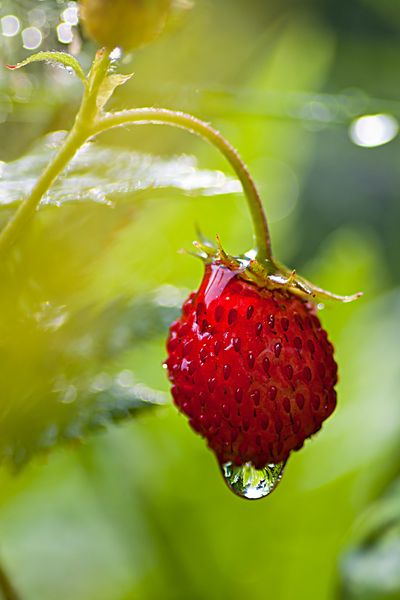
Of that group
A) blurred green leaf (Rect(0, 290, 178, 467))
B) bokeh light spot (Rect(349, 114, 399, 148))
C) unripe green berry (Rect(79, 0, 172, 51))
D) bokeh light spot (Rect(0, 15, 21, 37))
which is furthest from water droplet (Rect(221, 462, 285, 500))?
bokeh light spot (Rect(349, 114, 399, 148))

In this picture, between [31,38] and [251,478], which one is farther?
[31,38]

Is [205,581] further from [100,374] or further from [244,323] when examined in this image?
[244,323]

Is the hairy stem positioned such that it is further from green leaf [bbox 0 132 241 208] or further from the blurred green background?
green leaf [bbox 0 132 241 208]

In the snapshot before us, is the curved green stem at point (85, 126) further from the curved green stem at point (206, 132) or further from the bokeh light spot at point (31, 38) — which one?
the bokeh light spot at point (31, 38)

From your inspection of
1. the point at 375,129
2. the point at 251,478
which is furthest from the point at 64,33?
the point at 375,129

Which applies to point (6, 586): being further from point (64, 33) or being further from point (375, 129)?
point (375, 129)

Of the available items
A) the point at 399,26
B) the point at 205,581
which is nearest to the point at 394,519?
the point at 205,581
